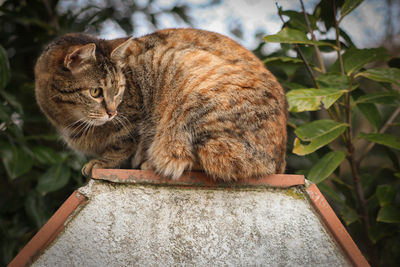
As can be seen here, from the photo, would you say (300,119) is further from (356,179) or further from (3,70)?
(3,70)

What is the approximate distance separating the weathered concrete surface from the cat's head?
1.38ft

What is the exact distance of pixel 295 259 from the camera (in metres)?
1.12

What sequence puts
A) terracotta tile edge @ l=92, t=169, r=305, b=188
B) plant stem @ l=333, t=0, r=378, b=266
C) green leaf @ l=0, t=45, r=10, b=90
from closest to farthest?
1. terracotta tile edge @ l=92, t=169, r=305, b=188
2. plant stem @ l=333, t=0, r=378, b=266
3. green leaf @ l=0, t=45, r=10, b=90

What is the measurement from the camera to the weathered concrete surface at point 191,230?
43.1 inches

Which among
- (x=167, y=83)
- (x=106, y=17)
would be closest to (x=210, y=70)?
(x=167, y=83)

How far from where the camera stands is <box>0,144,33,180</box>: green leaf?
1.79 metres

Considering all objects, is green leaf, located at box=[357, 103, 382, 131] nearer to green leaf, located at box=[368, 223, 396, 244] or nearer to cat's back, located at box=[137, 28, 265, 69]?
green leaf, located at box=[368, 223, 396, 244]

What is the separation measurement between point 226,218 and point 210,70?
A: 1.93 feet

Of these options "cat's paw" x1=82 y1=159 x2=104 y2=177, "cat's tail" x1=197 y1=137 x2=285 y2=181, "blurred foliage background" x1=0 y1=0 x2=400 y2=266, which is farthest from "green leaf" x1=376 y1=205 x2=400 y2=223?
"cat's paw" x1=82 y1=159 x2=104 y2=177

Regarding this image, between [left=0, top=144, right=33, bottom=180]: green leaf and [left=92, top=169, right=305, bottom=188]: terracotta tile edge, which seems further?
[left=0, top=144, right=33, bottom=180]: green leaf

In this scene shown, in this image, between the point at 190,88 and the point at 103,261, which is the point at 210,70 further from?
the point at 103,261

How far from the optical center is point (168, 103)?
147 cm

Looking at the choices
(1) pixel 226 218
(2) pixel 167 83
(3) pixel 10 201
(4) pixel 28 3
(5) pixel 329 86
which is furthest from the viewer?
(4) pixel 28 3

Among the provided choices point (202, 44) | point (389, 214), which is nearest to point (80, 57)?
point (202, 44)
